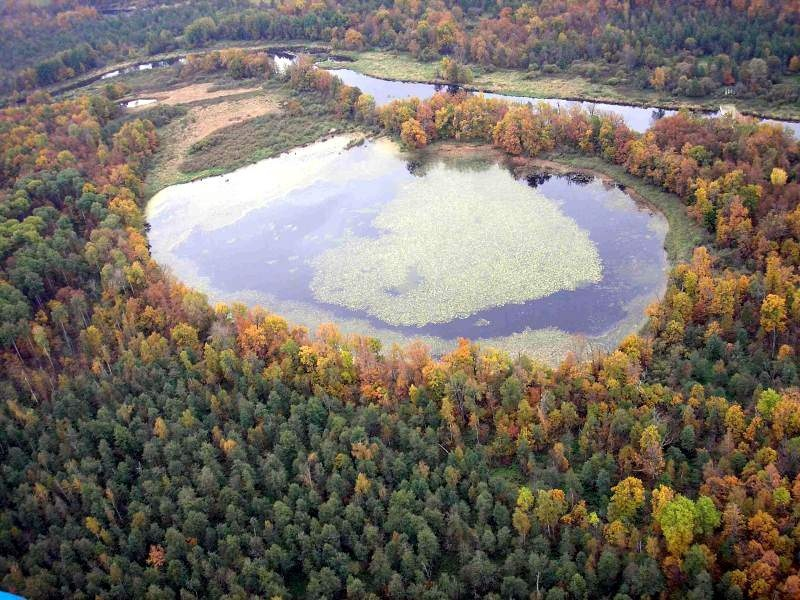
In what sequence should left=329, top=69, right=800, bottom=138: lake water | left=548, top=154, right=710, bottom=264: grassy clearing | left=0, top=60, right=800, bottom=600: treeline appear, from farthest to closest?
left=329, top=69, right=800, bottom=138: lake water < left=548, top=154, right=710, bottom=264: grassy clearing < left=0, top=60, right=800, bottom=600: treeline

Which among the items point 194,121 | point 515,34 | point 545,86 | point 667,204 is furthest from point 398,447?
point 515,34

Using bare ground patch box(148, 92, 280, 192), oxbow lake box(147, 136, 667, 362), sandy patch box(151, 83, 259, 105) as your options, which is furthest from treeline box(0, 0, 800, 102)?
oxbow lake box(147, 136, 667, 362)

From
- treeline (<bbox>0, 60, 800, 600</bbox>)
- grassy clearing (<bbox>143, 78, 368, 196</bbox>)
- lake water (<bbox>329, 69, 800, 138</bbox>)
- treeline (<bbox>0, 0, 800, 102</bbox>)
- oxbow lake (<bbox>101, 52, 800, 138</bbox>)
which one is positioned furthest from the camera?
grassy clearing (<bbox>143, 78, 368, 196</bbox>)

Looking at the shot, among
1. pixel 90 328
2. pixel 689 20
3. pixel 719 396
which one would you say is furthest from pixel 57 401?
pixel 689 20

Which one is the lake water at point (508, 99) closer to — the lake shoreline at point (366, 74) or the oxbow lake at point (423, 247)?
the lake shoreline at point (366, 74)

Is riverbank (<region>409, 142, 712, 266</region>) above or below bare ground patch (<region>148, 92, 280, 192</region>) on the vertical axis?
below

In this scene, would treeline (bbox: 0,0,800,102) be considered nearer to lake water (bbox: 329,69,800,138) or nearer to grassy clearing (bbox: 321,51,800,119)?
grassy clearing (bbox: 321,51,800,119)
